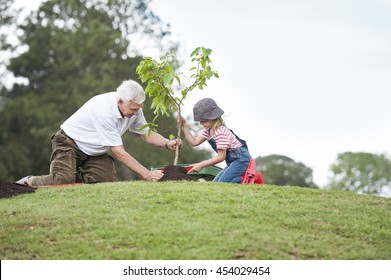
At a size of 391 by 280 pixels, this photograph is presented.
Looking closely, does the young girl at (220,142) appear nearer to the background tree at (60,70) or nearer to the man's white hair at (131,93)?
the man's white hair at (131,93)

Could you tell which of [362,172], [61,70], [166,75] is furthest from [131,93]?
[362,172]

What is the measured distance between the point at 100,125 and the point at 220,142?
1726mm

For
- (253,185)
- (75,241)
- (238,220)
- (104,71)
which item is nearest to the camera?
(75,241)

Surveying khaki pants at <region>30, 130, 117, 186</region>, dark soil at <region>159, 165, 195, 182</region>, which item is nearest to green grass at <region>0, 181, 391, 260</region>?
dark soil at <region>159, 165, 195, 182</region>

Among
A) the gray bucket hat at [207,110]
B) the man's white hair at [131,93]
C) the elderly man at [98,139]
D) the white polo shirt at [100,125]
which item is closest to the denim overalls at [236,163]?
the gray bucket hat at [207,110]

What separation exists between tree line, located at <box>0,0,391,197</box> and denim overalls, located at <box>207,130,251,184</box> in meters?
23.6

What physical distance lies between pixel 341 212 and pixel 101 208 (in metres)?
2.83

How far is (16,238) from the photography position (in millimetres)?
7234

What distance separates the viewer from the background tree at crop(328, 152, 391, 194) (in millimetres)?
57188

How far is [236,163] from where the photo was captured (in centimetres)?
1004

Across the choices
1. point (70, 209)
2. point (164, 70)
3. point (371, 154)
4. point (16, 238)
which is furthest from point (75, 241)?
point (371, 154)

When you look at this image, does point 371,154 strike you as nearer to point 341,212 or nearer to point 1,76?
point 1,76

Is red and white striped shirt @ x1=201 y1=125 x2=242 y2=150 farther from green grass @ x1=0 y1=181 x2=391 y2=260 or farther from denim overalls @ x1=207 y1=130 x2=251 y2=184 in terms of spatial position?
green grass @ x1=0 y1=181 x2=391 y2=260

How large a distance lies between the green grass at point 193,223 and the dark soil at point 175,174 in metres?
0.53
